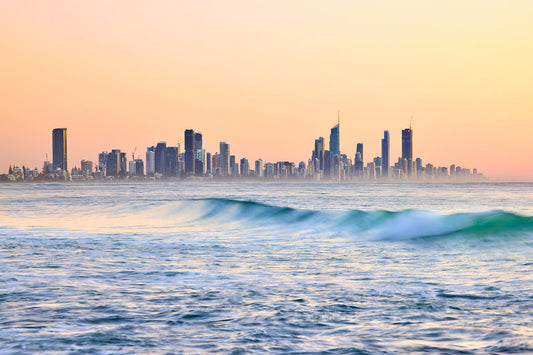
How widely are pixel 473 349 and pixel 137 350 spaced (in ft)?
13.0

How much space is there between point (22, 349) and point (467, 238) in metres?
18.2

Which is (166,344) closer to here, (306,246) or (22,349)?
(22,349)

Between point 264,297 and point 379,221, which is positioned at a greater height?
point 264,297

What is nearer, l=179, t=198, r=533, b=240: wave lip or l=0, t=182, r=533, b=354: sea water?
l=0, t=182, r=533, b=354: sea water

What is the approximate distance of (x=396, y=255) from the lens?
15.8m

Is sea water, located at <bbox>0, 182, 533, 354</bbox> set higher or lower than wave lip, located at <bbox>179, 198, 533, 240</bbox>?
higher

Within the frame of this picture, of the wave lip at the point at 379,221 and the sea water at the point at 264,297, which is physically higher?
the sea water at the point at 264,297

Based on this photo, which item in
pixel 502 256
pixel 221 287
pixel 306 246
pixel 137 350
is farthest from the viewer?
pixel 306 246

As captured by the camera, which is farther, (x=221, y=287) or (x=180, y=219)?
(x=180, y=219)

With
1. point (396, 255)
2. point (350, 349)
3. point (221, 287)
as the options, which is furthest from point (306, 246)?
point (350, 349)

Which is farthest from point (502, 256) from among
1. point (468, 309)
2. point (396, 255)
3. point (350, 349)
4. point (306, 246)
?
point (350, 349)

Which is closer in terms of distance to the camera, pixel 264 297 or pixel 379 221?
pixel 264 297

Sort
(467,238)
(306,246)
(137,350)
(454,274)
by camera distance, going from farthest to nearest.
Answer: (467,238) < (306,246) < (454,274) < (137,350)

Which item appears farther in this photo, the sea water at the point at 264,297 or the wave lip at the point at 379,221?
the wave lip at the point at 379,221
